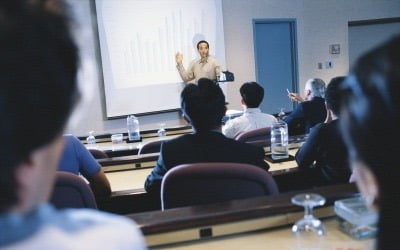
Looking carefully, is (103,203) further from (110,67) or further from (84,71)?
(110,67)

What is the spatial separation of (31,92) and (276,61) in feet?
20.7

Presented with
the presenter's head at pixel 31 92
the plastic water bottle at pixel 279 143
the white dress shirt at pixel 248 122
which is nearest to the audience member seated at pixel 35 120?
the presenter's head at pixel 31 92

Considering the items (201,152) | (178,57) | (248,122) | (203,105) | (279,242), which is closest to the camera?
(279,242)

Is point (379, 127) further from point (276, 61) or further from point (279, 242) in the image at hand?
point (276, 61)

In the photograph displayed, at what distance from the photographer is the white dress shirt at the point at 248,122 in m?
3.02

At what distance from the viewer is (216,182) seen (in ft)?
4.42

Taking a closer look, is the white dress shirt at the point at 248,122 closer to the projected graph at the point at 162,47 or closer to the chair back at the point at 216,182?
the chair back at the point at 216,182

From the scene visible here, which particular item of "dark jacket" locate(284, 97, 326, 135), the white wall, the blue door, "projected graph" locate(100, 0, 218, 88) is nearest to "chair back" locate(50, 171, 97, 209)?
"dark jacket" locate(284, 97, 326, 135)

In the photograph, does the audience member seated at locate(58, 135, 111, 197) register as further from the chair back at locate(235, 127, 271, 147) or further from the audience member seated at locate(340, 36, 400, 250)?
the audience member seated at locate(340, 36, 400, 250)

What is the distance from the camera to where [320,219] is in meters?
1.13

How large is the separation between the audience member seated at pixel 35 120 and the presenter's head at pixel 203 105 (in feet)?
4.41

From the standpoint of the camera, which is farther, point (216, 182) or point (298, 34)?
point (298, 34)

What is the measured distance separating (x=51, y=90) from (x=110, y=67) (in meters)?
4.97

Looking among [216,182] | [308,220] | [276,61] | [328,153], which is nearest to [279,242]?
[308,220]
